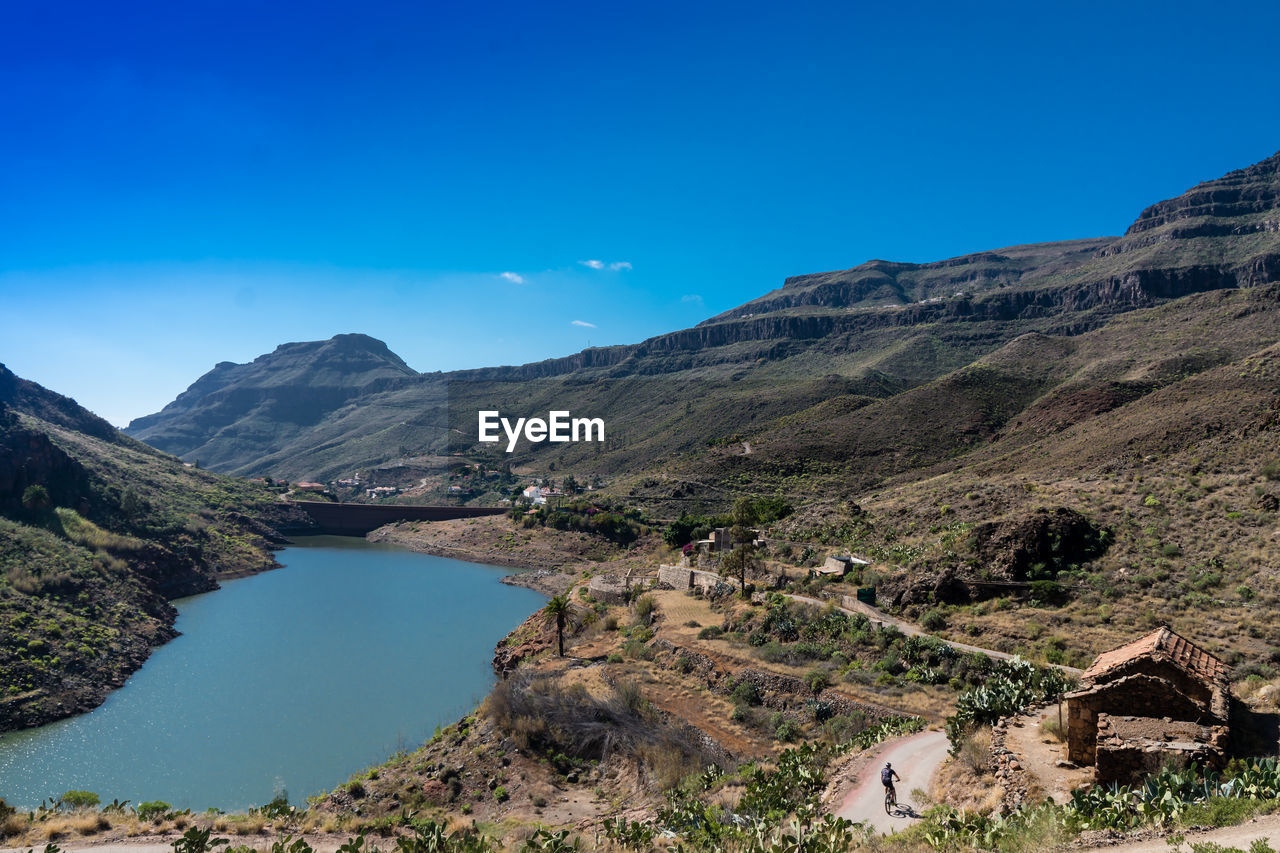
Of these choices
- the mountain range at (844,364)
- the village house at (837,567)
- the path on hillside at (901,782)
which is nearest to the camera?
the path on hillside at (901,782)

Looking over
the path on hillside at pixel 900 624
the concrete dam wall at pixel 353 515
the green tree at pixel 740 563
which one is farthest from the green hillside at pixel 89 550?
the path on hillside at pixel 900 624

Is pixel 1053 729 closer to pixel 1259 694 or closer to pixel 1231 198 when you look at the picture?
pixel 1259 694

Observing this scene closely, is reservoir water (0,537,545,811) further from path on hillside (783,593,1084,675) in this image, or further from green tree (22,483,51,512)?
path on hillside (783,593,1084,675)

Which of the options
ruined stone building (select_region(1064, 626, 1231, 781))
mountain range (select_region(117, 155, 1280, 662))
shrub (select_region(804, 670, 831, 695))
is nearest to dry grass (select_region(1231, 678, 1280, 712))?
ruined stone building (select_region(1064, 626, 1231, 781))

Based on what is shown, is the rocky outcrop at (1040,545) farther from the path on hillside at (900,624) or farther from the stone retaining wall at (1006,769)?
the stone retaining wall at (1006,769)

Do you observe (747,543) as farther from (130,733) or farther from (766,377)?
(766,377)

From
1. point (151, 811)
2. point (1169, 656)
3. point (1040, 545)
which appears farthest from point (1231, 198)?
point (151, 811)
